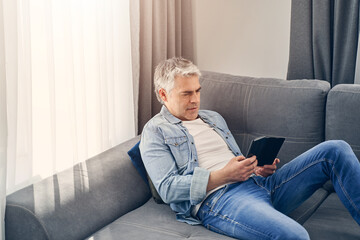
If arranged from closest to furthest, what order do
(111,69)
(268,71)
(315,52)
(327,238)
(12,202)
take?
1. (12,202)
2. (327,238)
3. (111,69)
4. (315,52)
5. (268,71)

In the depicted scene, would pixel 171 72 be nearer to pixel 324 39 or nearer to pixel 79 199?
pixel 79 199

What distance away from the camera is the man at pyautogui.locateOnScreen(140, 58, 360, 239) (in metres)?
1.86

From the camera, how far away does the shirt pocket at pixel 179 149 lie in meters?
2.10

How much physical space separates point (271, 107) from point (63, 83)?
1.03 m

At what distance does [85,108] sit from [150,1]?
0.90 m

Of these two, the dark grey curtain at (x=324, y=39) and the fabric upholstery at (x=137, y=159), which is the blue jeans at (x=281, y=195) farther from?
the dark grey curtain at (x=324, y=39)

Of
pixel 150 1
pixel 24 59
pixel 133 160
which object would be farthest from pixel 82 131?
pixel 150 1

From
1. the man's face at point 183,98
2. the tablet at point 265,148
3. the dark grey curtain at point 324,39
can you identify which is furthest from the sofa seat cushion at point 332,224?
the dark grey curtain at point 324,39

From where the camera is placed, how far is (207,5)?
3.22m

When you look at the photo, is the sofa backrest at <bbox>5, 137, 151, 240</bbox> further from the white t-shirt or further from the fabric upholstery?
the white t-shirt

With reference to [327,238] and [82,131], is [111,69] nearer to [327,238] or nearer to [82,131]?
[82,131]

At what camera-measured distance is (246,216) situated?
6.02 ft

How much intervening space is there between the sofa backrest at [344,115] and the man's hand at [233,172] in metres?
0.59

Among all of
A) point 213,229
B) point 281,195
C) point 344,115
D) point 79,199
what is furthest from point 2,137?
point 344,115
